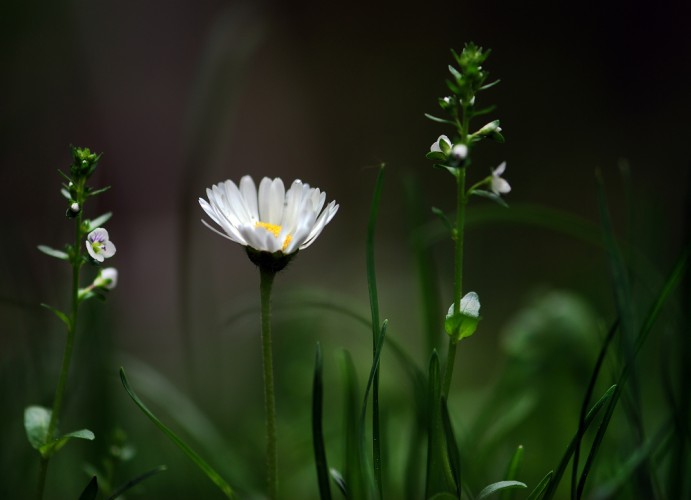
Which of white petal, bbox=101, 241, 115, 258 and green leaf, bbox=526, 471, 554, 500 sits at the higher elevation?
white petal, bbox=101, 241, 115, 258

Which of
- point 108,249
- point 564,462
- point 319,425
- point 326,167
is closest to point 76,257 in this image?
point 108,249

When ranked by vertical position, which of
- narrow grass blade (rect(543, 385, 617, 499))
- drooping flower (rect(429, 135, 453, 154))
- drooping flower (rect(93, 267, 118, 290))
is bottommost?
narrow grass blade (rect(543, 385, 617, 499))

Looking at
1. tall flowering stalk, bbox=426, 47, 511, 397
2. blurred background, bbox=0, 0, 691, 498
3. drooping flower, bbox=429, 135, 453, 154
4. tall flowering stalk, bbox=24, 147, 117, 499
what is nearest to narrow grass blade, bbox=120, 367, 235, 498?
tall flowering stalk, bbox=24, 147, 117, 499

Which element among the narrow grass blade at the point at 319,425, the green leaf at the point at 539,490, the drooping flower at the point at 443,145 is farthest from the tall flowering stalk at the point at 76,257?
the green leaf at the point at 539,490

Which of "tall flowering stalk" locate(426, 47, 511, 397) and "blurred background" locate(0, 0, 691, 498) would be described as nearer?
"tall flowering stalk" locate(426, 47, 511, 397)

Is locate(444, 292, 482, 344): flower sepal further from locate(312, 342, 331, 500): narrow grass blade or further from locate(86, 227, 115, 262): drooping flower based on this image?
locate(86, 227, 115, 262): drooping flower

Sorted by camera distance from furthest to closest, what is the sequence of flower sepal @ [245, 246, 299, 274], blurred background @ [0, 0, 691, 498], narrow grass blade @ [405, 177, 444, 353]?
blurred background @ [0, 0, 691, 498] → narrow grass blade @ [405, 177, 444, 353] → flower sepal @ [245, 246, 299, 274]

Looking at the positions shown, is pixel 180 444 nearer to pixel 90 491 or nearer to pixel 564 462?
pixel 90 491

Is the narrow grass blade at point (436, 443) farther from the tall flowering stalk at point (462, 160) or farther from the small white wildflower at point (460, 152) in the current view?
the small white wildflower at point (460, 152)
